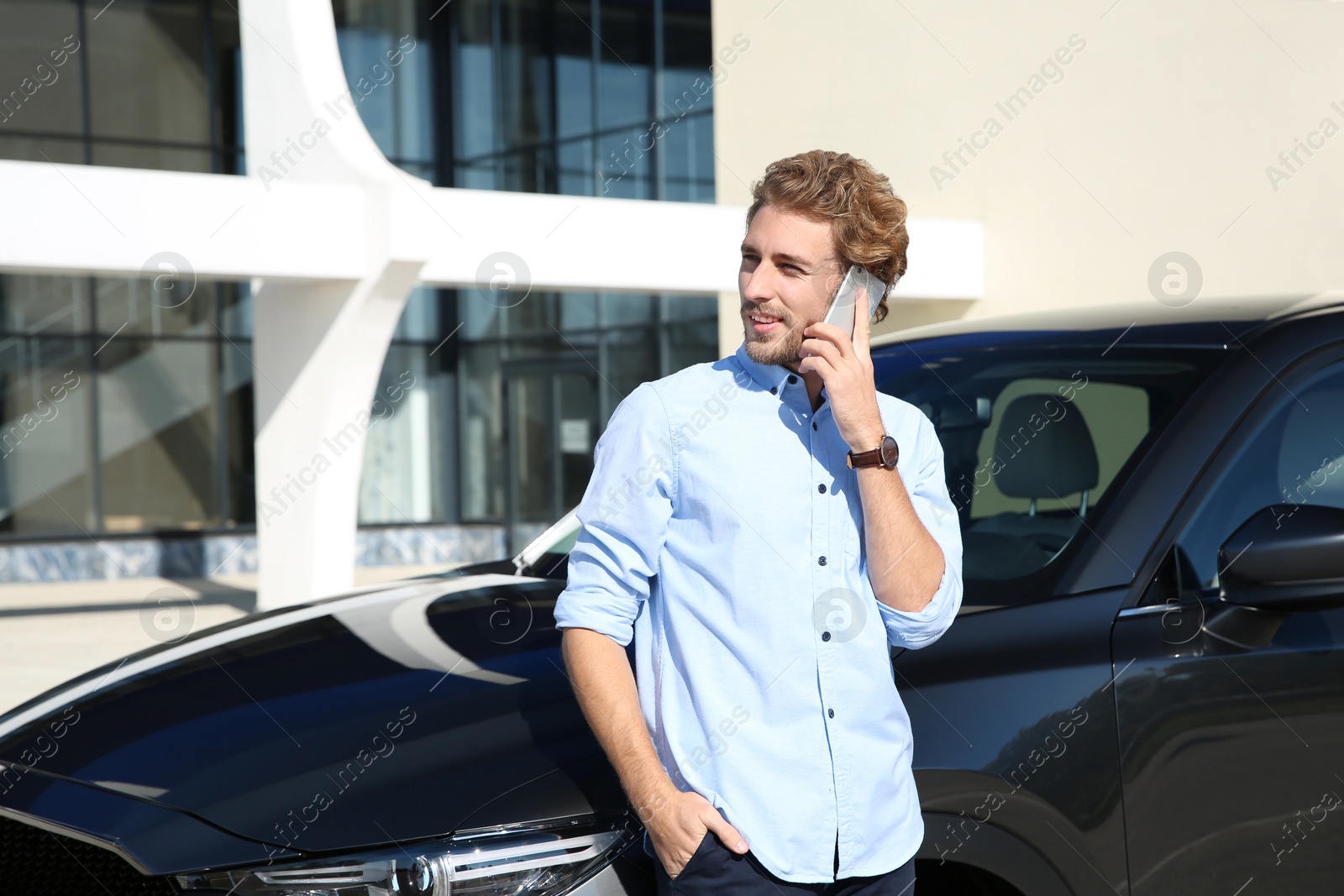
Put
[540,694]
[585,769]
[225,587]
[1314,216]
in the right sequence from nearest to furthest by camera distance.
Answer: [585,769] → [540,694] → [1314,216] → [225,587]

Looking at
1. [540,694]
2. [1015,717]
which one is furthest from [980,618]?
[540,694]

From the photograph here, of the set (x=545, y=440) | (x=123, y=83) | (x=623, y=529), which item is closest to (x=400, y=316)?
(x=545, y=440)

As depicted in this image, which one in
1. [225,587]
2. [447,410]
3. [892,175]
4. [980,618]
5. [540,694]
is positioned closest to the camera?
[540,694]

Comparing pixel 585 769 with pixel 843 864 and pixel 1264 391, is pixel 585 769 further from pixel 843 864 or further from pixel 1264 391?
pixel 1264 391

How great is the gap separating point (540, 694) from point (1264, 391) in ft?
5.23

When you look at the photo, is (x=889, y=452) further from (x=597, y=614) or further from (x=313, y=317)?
(x=313, y=317)

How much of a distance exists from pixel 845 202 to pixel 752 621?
2.11 feet

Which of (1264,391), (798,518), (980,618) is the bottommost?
(980,618)

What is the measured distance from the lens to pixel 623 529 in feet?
5.93

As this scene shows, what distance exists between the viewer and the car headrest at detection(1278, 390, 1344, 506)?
273 centimetres

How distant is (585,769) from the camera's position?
191 cm

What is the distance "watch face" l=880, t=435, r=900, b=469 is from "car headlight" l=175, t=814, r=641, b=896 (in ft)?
2.37

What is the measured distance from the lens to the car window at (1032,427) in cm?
264

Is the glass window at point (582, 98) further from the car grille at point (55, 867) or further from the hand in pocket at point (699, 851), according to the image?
the hand in pocket at point (699, 851)
